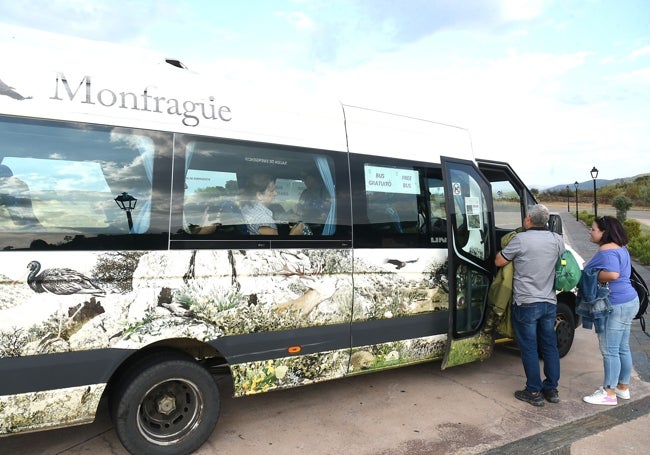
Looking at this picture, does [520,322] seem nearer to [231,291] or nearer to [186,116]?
[231,291]

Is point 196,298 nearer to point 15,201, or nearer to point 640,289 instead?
point 15,201

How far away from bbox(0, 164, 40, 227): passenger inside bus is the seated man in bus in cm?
136

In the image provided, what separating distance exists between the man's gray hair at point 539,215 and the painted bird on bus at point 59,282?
12.2ft

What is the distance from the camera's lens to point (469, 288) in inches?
187

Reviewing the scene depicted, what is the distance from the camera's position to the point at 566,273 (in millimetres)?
4395

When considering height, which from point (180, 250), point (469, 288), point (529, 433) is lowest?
point (529, 433)

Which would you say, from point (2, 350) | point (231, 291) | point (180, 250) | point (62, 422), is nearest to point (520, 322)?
point (231, 291)

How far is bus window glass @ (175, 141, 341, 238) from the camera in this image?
11.0 ft

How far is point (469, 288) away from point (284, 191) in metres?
2.22

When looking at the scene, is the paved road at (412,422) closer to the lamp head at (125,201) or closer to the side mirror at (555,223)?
the side mirror at (555,223)

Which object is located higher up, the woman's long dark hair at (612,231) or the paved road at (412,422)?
the woman's long dark hair at (612,231)

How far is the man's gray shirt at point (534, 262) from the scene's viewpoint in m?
4.37

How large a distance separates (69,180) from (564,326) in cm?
537

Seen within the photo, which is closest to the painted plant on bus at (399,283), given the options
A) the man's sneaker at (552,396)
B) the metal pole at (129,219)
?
the man's sneaker at (552,396)
